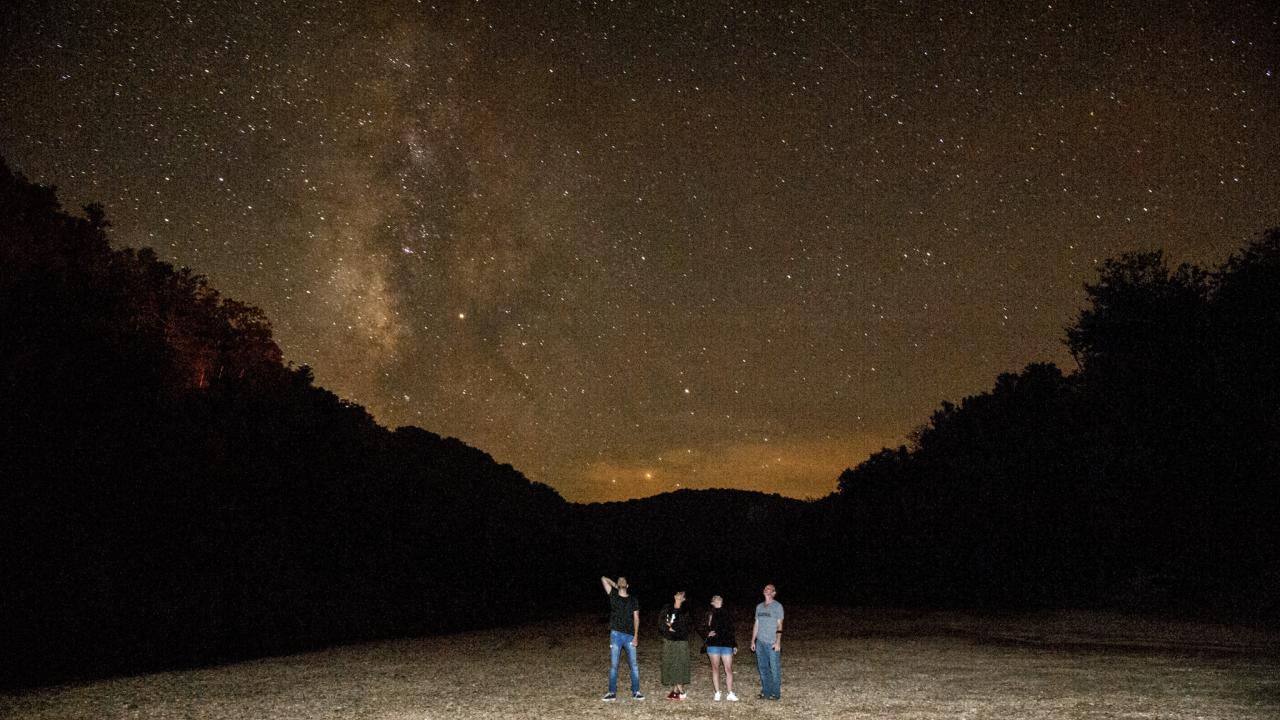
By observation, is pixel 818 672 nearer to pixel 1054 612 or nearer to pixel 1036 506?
pixel 1054 612

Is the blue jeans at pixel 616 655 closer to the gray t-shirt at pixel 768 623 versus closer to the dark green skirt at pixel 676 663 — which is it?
the dark green skirt at pixel 676 663

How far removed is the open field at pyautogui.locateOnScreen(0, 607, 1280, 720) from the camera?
13.6m

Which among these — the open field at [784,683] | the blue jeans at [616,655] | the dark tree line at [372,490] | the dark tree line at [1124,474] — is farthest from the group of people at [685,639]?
the dark tree line at [1124,474]

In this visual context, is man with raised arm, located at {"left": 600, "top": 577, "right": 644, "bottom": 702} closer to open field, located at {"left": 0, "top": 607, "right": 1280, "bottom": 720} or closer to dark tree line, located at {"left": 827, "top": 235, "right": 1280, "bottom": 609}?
open field, located at {"left": 0, "top": 607, "right": 1280, "bottom": 720}

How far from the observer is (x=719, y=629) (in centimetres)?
1432

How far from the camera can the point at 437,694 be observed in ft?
51.3

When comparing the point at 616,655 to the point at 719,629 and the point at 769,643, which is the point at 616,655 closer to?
the point at 719,629

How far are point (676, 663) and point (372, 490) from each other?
38.0 metres

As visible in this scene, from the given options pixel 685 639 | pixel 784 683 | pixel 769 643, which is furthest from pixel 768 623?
pixel 784 683

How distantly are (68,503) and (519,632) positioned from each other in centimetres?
1475

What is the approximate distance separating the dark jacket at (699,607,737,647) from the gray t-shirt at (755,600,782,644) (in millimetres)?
448

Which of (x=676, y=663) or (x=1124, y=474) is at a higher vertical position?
(x=1124, y=474)

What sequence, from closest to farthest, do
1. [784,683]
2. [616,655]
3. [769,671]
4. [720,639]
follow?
[720,639]
[616,655]
[769,671]
[784,683]

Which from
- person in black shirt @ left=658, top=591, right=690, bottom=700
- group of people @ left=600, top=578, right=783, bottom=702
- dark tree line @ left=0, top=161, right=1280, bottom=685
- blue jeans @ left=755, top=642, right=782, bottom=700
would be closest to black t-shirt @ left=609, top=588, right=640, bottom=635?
group of people @ left=600, top=578, right=783, bottom=702
